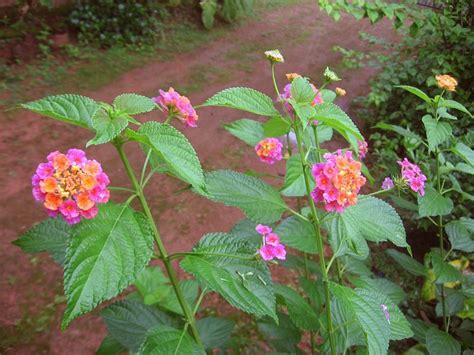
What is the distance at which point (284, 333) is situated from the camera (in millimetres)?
1436

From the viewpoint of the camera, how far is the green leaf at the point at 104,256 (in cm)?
70

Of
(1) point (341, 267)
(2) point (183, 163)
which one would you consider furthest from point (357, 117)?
(2) point (183, 163)

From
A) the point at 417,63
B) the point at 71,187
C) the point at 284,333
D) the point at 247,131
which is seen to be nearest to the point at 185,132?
the point at 417,63

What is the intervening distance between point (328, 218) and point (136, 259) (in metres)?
0.53

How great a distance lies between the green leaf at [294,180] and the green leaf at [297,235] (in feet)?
0.42

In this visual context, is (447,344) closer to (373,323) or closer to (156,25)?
(373,323)

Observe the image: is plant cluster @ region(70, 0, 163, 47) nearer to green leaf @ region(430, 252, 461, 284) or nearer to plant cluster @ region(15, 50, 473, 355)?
plant cluster @ region(15, 50, 473, 355)

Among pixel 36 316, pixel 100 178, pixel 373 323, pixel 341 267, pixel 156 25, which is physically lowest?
pixel 36 316

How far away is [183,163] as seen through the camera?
2.64 feet

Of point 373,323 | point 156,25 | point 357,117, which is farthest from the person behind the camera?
point 156,25

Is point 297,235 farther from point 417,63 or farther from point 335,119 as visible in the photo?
point 417,63

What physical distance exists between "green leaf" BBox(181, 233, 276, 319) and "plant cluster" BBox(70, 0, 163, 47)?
497 centimetres

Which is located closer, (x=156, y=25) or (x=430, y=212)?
(x=430, y=212)

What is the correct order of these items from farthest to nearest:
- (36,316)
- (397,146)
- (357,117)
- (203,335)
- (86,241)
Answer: (357,117), (397,146), (36,316), (203,335), (86,241)
